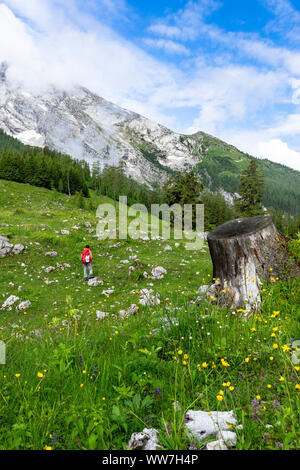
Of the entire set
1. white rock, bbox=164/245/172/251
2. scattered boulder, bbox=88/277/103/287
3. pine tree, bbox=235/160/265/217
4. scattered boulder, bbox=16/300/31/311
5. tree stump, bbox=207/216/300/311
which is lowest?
scattered boulder, bbox=16/300/31/311

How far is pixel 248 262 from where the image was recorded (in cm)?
490

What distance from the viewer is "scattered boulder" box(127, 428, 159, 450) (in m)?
1.84

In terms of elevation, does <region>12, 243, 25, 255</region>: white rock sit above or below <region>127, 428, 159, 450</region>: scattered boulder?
above

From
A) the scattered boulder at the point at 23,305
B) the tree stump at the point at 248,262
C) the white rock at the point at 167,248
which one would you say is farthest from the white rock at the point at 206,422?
the white rock at the point at 167,248

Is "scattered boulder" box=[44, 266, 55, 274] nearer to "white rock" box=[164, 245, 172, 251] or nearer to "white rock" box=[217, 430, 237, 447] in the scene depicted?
"white rock" box=[164, 245, 172, 251]

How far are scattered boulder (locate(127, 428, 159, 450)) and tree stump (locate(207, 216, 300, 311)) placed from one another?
310 cm

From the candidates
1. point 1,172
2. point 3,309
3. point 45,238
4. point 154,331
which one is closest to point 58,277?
point 3,309

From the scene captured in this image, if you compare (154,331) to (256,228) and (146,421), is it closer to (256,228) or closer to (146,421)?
(146,421)

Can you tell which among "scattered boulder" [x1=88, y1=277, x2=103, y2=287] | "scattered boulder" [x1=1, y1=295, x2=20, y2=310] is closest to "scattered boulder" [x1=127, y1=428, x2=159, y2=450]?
"scattered boulder" [x1=1, y1=295, x2=20, y2=310]

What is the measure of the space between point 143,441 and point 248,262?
386cm

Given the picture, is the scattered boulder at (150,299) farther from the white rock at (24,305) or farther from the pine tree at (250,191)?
the pine tree at (250,191)

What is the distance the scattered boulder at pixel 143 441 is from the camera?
184cm

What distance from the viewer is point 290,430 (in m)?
1.89

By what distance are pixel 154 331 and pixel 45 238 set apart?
13.3m
